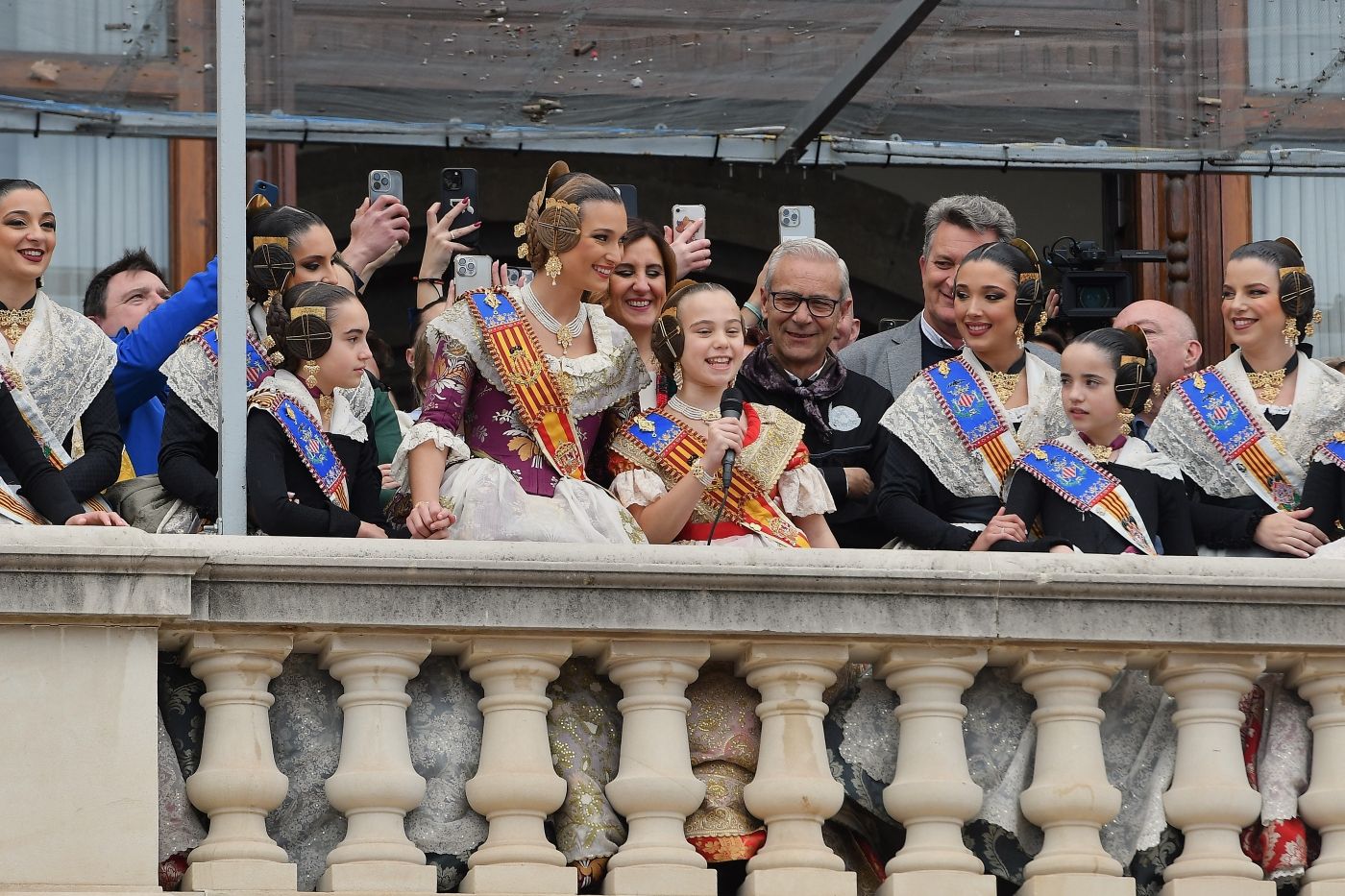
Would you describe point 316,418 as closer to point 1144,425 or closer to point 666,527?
point 666,527

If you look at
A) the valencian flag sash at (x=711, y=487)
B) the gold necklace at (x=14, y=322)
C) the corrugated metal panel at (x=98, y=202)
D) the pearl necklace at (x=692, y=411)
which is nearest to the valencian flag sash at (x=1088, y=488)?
the valencian flag sash at (x=711, y=487)

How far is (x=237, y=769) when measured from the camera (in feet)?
15.8

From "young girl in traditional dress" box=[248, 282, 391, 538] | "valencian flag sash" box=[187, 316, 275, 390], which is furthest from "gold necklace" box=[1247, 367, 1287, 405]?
"valencian flag sash" box=[187, 316, 275, 390]

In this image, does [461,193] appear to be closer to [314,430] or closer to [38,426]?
[314,430]

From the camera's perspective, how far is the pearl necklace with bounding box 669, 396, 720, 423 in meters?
6.00

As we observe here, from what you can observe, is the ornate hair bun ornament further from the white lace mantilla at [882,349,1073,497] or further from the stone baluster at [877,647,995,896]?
the stone baluster at [877,647,995,896]

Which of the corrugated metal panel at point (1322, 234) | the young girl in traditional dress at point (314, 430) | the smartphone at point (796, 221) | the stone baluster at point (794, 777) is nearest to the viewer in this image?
the stone baluster at point (794, 777)

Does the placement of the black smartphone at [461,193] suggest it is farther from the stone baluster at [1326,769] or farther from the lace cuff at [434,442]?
the stone baluster at [1326,769]

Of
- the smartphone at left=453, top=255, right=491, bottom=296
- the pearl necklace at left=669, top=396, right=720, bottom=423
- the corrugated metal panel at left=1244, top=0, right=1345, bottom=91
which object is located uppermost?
the corrugated metal panel at left=1244, top=0, right=1345, bottom=91

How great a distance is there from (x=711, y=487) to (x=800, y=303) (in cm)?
86

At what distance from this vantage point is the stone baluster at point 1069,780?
508 centimetres

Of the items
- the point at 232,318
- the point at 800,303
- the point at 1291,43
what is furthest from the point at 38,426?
the point at 1291,43

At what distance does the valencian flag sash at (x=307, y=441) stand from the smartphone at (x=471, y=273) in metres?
1.35

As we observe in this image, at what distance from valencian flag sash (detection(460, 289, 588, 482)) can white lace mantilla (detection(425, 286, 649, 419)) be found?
20mm
